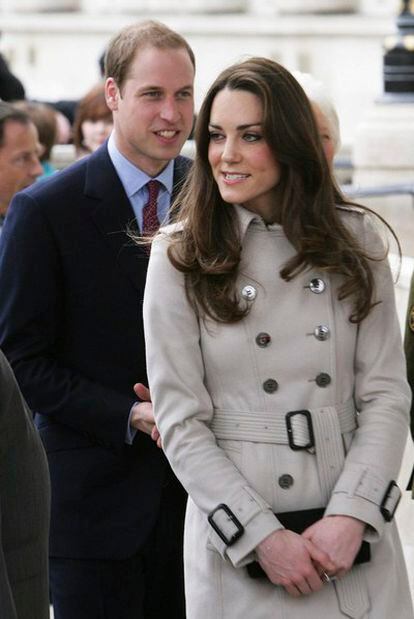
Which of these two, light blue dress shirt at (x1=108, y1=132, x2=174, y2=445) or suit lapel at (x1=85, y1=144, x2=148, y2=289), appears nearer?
suit lapel at (x1=85, y1=144, x2=148, y2=289)

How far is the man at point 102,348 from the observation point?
16.3 feet

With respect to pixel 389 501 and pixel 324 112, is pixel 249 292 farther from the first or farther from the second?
pixel 324 112

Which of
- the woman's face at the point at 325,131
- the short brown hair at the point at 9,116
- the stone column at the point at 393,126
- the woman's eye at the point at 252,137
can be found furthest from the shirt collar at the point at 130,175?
the stone column at the point at 393,126

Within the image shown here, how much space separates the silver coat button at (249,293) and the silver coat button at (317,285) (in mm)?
137

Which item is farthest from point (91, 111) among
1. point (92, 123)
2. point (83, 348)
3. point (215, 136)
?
point (215, 136)

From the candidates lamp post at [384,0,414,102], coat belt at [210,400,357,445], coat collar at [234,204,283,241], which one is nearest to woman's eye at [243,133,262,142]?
coat collar at [234,204,283,241]

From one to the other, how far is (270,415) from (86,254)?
1.01 m

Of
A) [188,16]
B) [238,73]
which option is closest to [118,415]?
[238,73]

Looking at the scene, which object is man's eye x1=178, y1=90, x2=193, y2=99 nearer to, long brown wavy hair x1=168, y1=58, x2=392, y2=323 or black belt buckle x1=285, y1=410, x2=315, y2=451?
long brown wavy hair x1=168, y1=58, x2=392, y2=323

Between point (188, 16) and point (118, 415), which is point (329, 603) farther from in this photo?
point (188, 16)

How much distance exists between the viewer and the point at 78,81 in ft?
114

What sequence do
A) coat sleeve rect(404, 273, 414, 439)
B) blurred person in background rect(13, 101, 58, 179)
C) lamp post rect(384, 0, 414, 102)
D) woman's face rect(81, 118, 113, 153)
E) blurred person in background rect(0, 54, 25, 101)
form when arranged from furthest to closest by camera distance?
lamp post rect(384, 0, 414, 102), blurred person in background rect(0, 54, 25, 101), blurred person in background rect(13, 101, 58, 179), woman's face rect(81, 118, 113, 153), coat sleeve rect(404, 273, 414, 439)

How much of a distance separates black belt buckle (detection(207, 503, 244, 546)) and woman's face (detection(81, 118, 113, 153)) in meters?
5.02

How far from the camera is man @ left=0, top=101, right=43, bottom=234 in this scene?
6852mm
